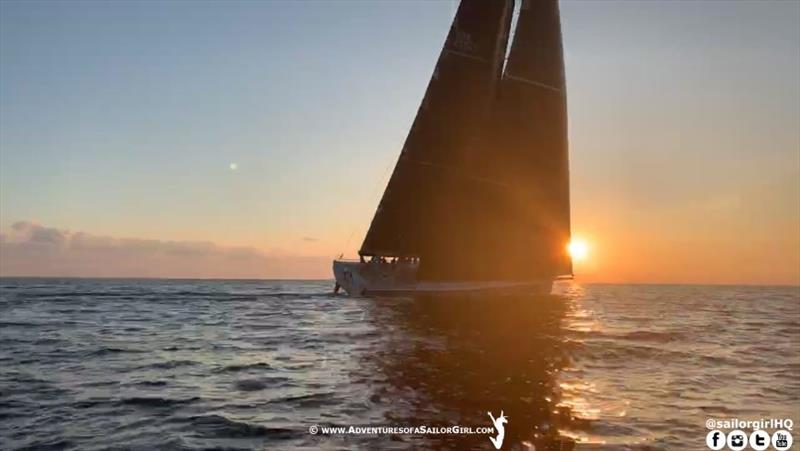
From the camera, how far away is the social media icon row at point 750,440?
10570 millimetres

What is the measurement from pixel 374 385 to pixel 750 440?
835 cm

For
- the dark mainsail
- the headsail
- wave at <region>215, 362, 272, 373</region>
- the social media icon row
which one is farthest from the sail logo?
the headsail

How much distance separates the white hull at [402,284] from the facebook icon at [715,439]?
39.5 m

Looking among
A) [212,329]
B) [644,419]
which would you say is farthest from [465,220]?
[644,419]

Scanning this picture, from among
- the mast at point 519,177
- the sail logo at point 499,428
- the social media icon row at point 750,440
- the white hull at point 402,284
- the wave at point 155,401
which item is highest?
the mast at point 519,177

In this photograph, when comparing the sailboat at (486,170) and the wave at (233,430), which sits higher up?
the sailboat at (486,170)

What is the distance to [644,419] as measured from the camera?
12297mm

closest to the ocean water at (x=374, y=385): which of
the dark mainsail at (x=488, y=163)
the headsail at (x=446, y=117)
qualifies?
the dark mainsail at (x=488, y=163)

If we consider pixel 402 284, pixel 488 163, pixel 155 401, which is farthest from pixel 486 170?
pixel 155 401

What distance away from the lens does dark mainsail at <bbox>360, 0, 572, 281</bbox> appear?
48812 millimetres

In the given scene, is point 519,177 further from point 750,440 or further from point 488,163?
point 750,440

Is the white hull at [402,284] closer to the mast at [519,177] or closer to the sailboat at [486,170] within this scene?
the sailboat at [486,170]

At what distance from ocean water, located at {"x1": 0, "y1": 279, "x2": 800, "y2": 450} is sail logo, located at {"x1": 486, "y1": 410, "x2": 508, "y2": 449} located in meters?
0.11

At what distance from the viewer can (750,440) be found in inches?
431
